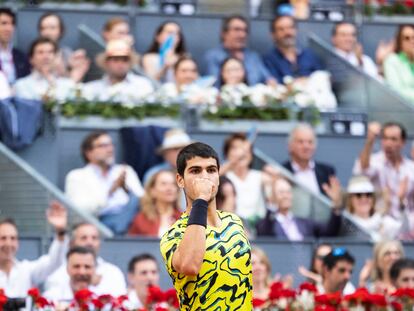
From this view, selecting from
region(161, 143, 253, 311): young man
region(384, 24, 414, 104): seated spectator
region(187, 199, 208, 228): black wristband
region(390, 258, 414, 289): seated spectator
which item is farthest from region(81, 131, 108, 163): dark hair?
region(187, 199, 208, 228): black wristband

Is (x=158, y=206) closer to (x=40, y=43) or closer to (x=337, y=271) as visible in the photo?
(x=337, y=271)

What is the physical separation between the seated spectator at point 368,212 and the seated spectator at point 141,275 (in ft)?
9.53

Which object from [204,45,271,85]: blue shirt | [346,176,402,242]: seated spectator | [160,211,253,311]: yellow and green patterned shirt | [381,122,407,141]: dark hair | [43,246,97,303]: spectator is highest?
[204,45,271,85]: blue shirt

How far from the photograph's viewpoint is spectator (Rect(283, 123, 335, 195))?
597 inches

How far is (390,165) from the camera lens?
1564 centimetres

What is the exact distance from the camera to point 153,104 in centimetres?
1561

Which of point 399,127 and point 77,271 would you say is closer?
point 77,271

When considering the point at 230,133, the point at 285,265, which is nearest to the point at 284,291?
the point at 285,265

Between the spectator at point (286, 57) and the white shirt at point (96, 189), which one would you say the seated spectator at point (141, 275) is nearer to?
the white shirt at point (96, 189)

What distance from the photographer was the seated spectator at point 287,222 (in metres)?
14.2

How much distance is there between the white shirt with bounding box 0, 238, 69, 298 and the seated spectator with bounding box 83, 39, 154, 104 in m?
2.85

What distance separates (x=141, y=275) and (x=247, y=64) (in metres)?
5.06

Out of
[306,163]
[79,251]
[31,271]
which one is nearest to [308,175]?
[306,163]

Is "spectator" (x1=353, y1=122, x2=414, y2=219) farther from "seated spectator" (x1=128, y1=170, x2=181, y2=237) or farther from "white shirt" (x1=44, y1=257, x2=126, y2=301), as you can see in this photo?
"white shirt" (x1=44, y1=257, x2=126, y2=301)
